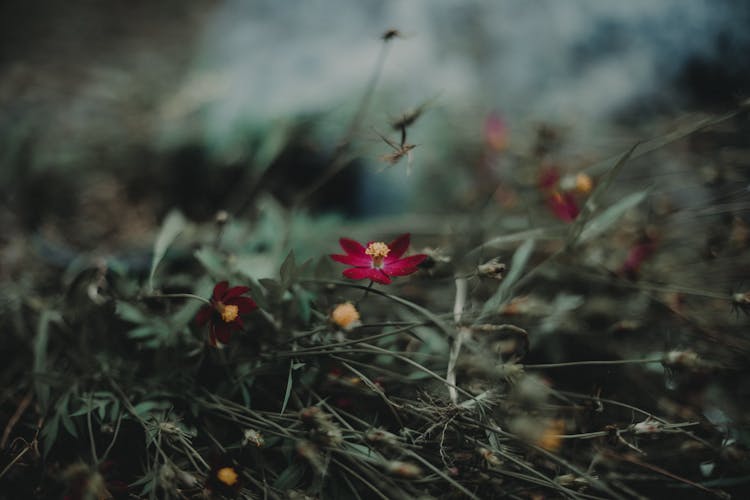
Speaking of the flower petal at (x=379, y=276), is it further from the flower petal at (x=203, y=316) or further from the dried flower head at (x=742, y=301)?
the dried flower head at (x=742, y=301)

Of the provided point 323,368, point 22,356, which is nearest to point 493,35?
point 323,368

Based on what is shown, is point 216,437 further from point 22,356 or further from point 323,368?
point 22,356

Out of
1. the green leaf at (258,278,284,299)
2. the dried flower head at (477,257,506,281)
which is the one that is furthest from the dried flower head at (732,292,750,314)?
the green leaf at (258,278,284,299)

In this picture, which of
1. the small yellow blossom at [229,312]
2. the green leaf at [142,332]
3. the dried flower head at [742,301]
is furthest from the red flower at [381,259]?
the dried flower head at [742,301]

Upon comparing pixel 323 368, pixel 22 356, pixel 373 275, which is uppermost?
pixel 373 275

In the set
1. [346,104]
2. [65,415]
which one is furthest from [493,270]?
[346,104]
